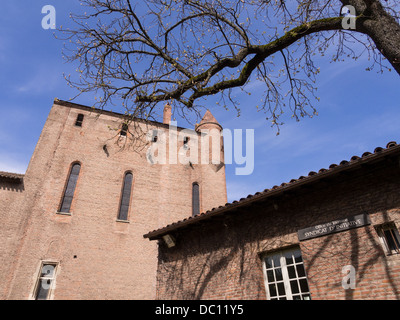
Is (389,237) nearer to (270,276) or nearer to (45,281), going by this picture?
(270,276)

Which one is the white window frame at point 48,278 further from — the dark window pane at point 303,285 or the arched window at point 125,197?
the dark window pane at point 303,285

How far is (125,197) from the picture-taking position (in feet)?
55.6

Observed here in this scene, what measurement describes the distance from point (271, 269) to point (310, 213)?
1.73 meters

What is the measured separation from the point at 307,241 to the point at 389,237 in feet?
5.19

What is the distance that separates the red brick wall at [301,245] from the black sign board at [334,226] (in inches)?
Answer: 3.8

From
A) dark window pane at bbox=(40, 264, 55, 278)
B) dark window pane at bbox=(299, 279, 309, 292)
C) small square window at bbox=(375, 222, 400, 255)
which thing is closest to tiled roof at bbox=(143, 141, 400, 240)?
small square window at bbox=(375, 222, 400, 255)

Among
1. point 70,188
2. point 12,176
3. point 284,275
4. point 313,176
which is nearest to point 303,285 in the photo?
point 284,275

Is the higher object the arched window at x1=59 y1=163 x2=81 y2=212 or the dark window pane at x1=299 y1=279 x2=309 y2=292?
the arched window at x1=59 y1=163 x2=81 y2=212

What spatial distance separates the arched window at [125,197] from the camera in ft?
53.2

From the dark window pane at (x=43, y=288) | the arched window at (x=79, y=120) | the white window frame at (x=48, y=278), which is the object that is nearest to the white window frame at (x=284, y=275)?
the white window frame at (x=48, y=278)

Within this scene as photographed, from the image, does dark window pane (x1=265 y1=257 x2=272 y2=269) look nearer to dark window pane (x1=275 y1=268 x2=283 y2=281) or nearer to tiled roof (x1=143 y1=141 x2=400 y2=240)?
dark window pane (x1=275 y1=268 x2=283 y2=281)

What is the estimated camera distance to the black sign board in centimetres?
581

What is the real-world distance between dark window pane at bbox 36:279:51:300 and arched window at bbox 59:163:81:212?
351cm

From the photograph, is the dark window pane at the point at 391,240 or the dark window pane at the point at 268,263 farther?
the dark window pane at the point at 268,263
